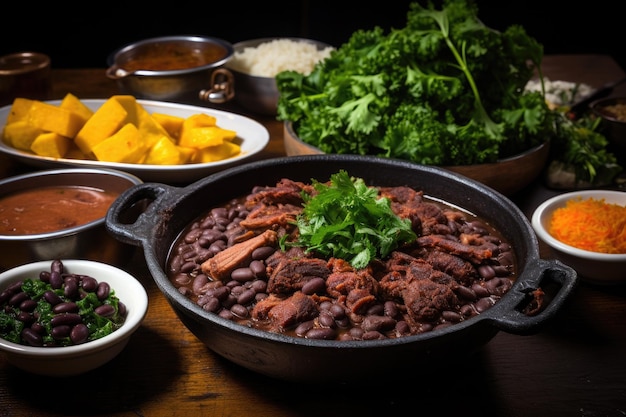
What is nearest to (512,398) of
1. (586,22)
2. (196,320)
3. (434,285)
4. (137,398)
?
(434,285)

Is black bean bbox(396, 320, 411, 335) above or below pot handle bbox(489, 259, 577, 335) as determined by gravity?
below

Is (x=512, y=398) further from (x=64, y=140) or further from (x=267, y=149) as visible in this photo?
(x=64, y=140)

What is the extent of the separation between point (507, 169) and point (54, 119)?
232cm

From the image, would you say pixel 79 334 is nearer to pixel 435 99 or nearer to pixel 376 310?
pixel 376 310

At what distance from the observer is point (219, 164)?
3.40 m

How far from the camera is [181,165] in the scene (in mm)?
3391

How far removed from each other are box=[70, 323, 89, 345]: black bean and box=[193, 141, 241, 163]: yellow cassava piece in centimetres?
153

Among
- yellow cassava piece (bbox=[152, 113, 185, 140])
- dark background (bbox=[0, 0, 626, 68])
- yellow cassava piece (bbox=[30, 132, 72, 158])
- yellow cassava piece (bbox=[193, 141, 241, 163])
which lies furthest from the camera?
dark background (bbox=[0, 0, 626, 68])

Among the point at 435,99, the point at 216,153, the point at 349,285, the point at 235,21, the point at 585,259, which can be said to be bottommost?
the point at 235,21

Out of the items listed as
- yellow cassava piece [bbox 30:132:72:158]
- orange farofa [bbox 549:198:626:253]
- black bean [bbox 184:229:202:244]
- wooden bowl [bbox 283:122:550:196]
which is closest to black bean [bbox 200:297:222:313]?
black bean [bbox 184:229:202:244]

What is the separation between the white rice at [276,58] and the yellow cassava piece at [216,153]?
839mm

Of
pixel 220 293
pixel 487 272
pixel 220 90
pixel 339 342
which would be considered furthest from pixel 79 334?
pixel 220 90

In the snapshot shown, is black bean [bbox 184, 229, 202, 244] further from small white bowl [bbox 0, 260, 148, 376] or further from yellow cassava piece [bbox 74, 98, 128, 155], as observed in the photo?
yellow cassava piece [bbox 74, 98, 128, 155]

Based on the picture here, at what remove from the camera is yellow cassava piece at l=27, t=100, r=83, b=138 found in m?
3.52
